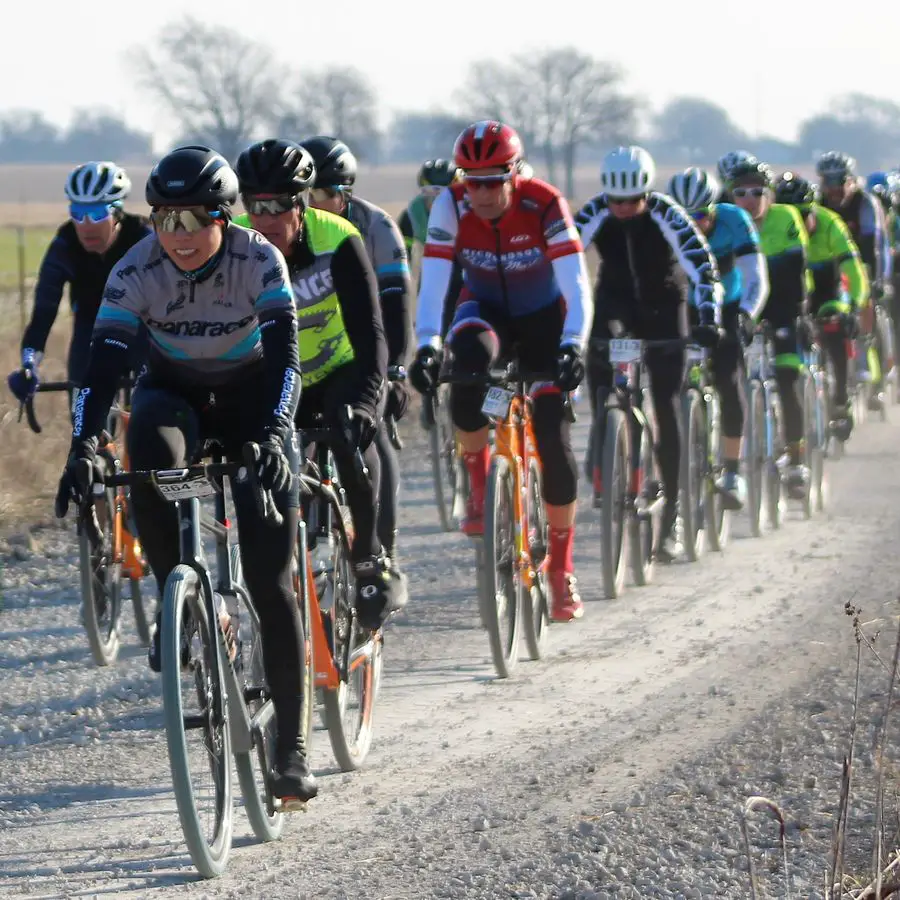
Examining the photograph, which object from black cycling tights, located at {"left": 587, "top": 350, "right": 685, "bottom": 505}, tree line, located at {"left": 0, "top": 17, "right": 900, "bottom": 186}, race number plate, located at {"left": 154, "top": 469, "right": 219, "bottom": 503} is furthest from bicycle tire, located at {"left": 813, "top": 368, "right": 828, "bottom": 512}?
tree line, located at {"left": 0, "top": 17, "right": 900, "bottom": 186}

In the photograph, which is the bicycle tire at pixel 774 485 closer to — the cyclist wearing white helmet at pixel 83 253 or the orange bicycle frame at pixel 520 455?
the orange bicycle frame at pixel 520 455

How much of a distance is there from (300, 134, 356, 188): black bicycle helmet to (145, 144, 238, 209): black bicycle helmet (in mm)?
2303

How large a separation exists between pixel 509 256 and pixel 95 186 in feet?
6.41

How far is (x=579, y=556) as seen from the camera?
34.6 ft

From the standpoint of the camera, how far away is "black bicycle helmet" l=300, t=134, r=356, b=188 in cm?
718

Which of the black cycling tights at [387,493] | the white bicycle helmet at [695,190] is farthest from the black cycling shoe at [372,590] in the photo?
the white bicycle helmet at [695,190]

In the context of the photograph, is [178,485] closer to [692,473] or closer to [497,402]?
[497,402]

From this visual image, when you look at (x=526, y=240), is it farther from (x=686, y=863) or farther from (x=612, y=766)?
(x=686, y=863)

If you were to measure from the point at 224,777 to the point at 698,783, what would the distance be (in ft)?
5.27

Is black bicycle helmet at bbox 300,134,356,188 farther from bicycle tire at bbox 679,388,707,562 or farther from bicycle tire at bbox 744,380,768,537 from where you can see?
bicycle tire at bbox 744,380,768,537

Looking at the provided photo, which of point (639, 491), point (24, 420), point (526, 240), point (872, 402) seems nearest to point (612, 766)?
point (526, 240)

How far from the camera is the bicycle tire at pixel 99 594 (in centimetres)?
784

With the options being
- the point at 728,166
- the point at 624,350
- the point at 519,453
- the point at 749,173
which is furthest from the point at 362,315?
the point at 728,166

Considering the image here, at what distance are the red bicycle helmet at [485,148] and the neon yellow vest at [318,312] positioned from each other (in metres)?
1.48
